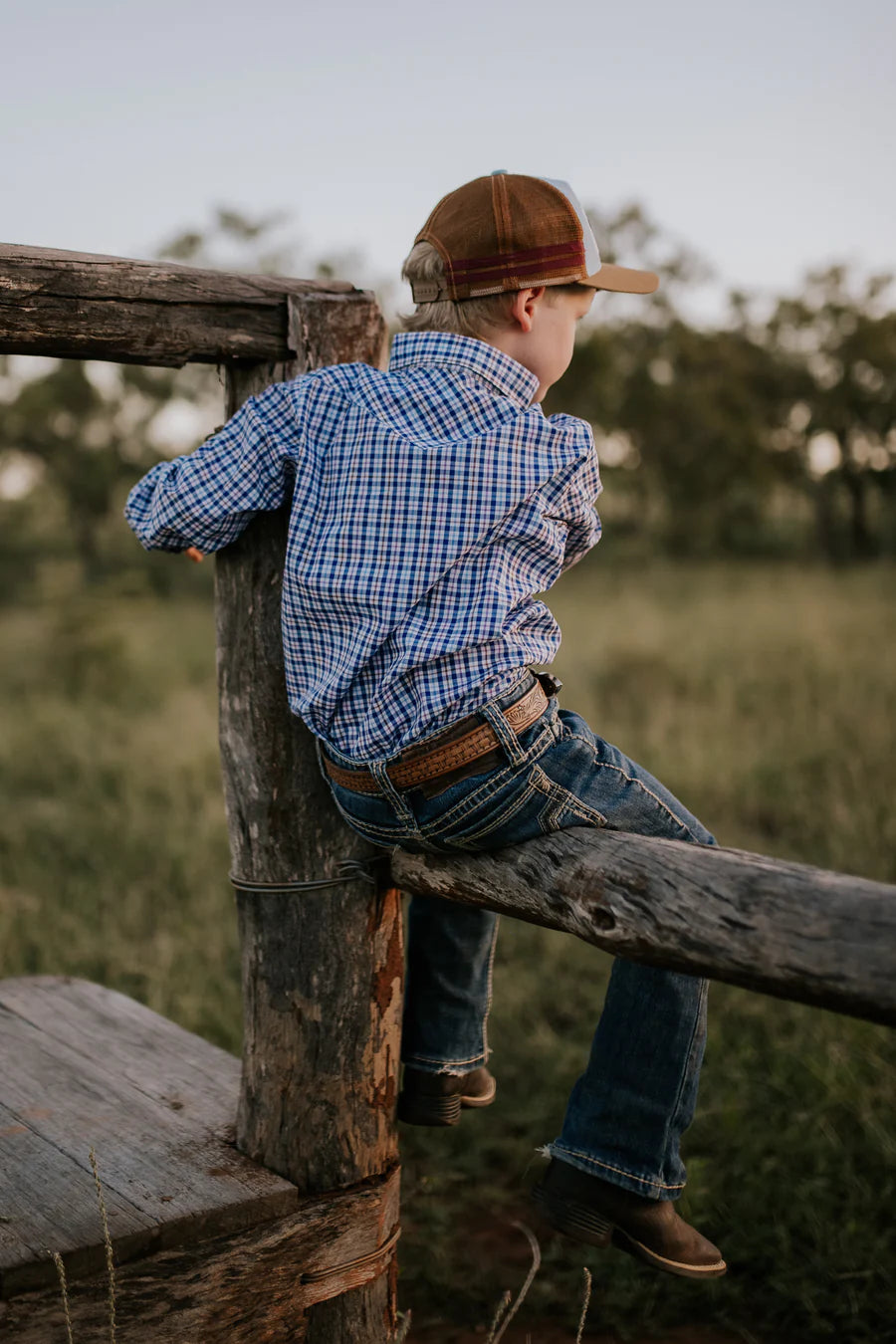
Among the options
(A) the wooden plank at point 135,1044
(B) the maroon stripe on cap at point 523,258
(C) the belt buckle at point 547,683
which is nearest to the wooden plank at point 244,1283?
(A) the wooden plank at point 135,1044

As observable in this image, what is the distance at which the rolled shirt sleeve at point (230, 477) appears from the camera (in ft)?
7.34

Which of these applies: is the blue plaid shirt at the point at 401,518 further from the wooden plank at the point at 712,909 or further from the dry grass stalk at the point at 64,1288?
the dry grass stalk at the point at 64,1288

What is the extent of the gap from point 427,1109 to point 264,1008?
17.5 inches

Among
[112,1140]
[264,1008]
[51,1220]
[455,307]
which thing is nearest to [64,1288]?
[51,1220]

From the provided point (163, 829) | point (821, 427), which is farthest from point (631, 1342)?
point (821, 427)

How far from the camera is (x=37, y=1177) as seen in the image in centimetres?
228

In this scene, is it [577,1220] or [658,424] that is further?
[658,424]

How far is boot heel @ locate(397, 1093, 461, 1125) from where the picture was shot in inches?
100

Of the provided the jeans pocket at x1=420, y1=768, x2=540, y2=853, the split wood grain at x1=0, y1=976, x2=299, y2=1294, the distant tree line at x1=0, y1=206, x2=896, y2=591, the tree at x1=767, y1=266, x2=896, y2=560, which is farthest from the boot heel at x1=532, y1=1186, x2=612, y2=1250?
the distant tree line at x1=0, y1=206, x2=896, y2=591

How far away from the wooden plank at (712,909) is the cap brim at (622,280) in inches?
43.9

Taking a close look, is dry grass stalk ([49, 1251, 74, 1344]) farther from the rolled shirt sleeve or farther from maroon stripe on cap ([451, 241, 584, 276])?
maroon stripe on cap ([451, 241, 584, 276])

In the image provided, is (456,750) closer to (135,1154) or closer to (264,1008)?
(264,1008)

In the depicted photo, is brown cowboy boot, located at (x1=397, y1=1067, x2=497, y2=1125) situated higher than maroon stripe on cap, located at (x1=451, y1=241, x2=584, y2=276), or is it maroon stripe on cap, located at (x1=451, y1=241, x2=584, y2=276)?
maroon stripe on cap, located at (x1=451, y1=241, x2=584, y2=276)

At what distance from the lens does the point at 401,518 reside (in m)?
2.12
